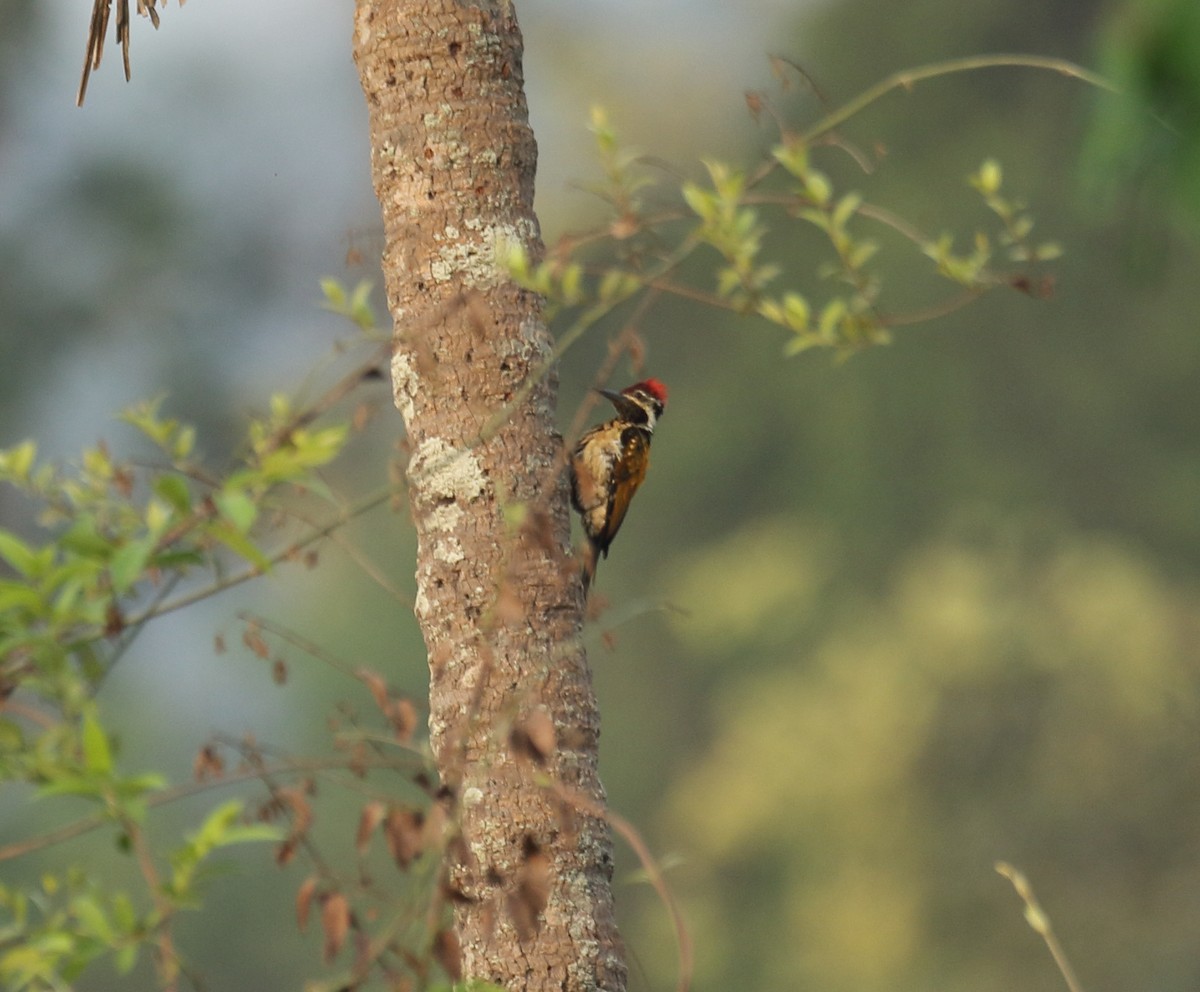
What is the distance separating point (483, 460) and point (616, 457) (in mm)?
2355

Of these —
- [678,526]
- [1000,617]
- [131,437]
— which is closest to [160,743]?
[131,437]

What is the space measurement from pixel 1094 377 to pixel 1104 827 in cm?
678

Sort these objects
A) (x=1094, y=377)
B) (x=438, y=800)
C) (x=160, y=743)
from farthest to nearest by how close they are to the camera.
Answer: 1. (x=160, y=743)
2. (x=1094, y=377)
3. (x=438, y=800)

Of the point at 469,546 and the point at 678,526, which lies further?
the point at 678,526

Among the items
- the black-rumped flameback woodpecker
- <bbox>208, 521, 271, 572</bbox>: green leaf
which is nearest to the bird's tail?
the black-rumped flameback woodpecker

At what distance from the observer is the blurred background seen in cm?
2000

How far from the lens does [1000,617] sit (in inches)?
822

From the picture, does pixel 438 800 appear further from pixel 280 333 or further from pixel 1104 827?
pixel 280 333

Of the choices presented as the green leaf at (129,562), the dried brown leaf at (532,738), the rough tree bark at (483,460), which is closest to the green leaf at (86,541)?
the green leaf at (129,562)

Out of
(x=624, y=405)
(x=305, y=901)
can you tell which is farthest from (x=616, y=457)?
(x=305, y=901)

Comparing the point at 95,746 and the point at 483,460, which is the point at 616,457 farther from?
the point at 95,746

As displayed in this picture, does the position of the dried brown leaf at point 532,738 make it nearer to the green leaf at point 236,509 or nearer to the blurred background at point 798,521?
the green leaf at point 236,509

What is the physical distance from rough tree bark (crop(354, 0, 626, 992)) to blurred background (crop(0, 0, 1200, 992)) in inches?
540

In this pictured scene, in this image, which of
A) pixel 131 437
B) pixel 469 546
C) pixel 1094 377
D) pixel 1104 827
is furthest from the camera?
pixel 1094 377
